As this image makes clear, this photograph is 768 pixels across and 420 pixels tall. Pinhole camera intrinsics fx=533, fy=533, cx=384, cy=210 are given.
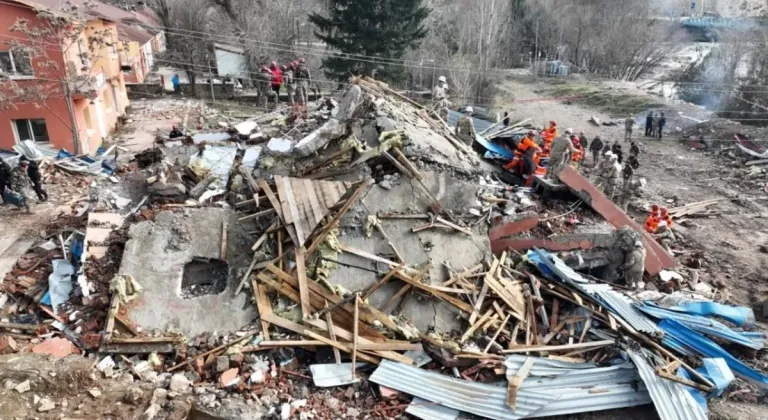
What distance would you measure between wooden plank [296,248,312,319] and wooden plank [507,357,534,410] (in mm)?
3363

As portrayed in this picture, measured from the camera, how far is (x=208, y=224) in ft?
32.7

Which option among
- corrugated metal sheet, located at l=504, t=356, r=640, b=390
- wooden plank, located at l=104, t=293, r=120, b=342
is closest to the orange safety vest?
corrugated metal sheet, located at l=504, t=356, r=640, b=390

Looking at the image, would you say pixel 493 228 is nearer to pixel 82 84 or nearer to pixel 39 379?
pixel 39 379

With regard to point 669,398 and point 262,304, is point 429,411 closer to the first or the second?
point 262,304

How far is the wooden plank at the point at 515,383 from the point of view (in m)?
7.78

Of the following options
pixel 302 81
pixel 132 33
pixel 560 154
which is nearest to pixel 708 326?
pixel 560 154

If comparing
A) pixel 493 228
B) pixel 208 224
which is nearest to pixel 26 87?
pixel 208 224

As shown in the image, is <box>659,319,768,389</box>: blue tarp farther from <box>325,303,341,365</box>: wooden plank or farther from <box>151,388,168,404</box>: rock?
<box>151,388,168,404</box>: rock

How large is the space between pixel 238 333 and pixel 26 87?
13737 millimetres

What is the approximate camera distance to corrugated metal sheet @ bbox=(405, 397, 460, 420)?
25.3ft

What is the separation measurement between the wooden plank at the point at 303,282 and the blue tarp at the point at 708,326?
5.77 meters

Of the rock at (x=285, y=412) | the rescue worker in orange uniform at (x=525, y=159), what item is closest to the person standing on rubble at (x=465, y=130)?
the rescue worker in orange uniform at (x=525, y=159)

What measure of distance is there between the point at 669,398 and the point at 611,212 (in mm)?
4816

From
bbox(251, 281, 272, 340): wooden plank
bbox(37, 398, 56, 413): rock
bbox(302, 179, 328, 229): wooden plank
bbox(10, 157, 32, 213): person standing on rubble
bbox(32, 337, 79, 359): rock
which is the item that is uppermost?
bbox(302, 179, 328, 229): wooden plank
